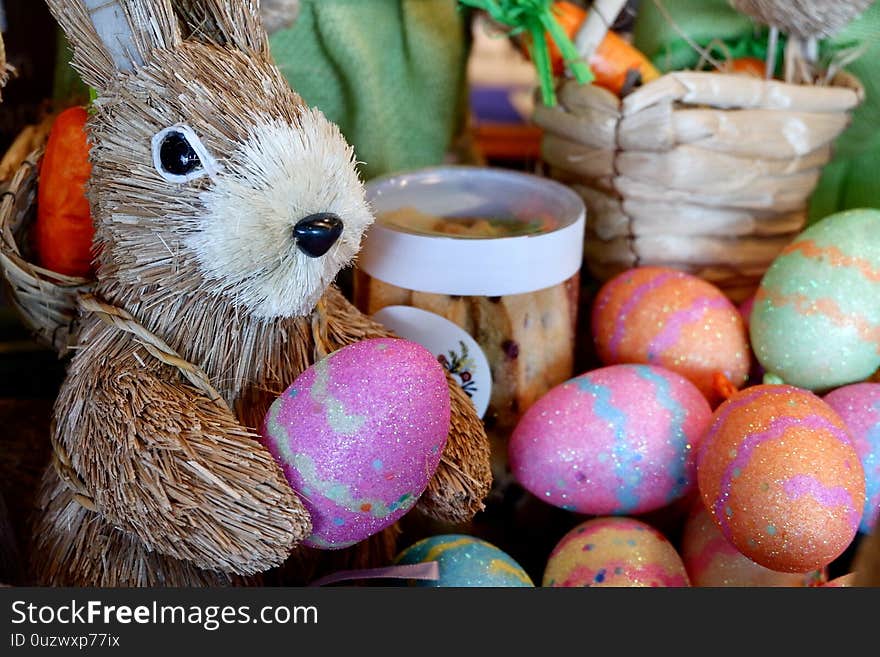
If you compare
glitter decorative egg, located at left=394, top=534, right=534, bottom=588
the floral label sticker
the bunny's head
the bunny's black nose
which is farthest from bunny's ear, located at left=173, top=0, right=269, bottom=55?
glitter decorative egg, located at left=394, top=534, right=534, bottom=588

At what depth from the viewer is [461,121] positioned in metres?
0.93

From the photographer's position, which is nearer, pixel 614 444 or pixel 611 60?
pixel 614 444

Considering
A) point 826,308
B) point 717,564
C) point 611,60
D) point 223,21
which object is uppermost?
point 223,21

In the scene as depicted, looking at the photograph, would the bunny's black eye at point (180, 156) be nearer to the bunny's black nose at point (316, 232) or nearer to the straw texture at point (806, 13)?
the bunny's black nose at point (316, 232)

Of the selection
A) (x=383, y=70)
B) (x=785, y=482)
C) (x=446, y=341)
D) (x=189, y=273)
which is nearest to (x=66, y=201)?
(x=189, y=273)

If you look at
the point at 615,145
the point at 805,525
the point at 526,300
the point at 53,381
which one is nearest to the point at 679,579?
the point at 805,525

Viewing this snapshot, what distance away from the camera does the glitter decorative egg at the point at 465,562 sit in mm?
543

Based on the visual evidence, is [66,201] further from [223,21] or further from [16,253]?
[223,21]

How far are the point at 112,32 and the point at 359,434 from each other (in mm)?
244

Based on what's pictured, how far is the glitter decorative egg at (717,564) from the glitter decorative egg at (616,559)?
0.05 ft

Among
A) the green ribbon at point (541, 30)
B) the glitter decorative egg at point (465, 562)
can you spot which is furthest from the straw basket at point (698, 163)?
the glitter decorative egg at point (465, 562)

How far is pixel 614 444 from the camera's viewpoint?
0.59 m

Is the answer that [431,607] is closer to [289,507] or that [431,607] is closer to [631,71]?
[289,507]

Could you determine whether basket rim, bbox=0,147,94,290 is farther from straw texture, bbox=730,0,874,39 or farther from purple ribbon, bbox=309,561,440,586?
straw texture, bbox=730,0,874,39
